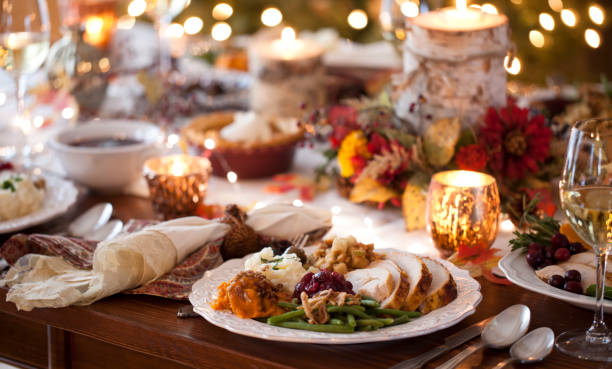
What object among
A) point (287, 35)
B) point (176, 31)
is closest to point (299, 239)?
point (287, 35)

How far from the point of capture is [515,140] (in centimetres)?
146

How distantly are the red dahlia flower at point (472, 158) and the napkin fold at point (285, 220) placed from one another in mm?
289

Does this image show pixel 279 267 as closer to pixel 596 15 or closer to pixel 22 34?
pixel 22 34

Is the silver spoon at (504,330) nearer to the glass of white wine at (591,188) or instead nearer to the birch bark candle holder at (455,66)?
the glass of white wine at (591,188)

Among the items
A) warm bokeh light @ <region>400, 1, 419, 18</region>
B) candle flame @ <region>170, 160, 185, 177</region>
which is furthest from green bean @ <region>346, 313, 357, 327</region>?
warm bokeh light @ <region>400, 1, 419, 18</region>

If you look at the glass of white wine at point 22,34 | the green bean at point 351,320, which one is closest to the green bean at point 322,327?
the green bean at point 351,320

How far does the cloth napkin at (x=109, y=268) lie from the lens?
111 centimetres

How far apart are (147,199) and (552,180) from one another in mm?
854

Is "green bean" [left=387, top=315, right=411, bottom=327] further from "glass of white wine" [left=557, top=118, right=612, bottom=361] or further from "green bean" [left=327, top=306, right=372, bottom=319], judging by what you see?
"glass of white wine" [left=557, top=118, right=612, bottom=361]

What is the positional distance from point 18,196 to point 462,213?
0.80 meters

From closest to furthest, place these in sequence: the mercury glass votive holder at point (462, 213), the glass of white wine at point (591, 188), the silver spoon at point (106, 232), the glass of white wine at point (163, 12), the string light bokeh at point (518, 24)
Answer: the glass of white wine at point (591, 188) → the mercury glass votive holder at point (462, 213) → the silver spoon at point (106, 232) → the glass of white wine at point (163, 12) → the string light bokeh at point (518, 24)

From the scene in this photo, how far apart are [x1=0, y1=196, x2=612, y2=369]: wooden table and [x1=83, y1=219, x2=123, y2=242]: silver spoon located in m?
0.21

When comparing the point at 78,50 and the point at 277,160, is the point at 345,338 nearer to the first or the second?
the point at 277,160

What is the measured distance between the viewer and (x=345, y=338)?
923 millimetres
